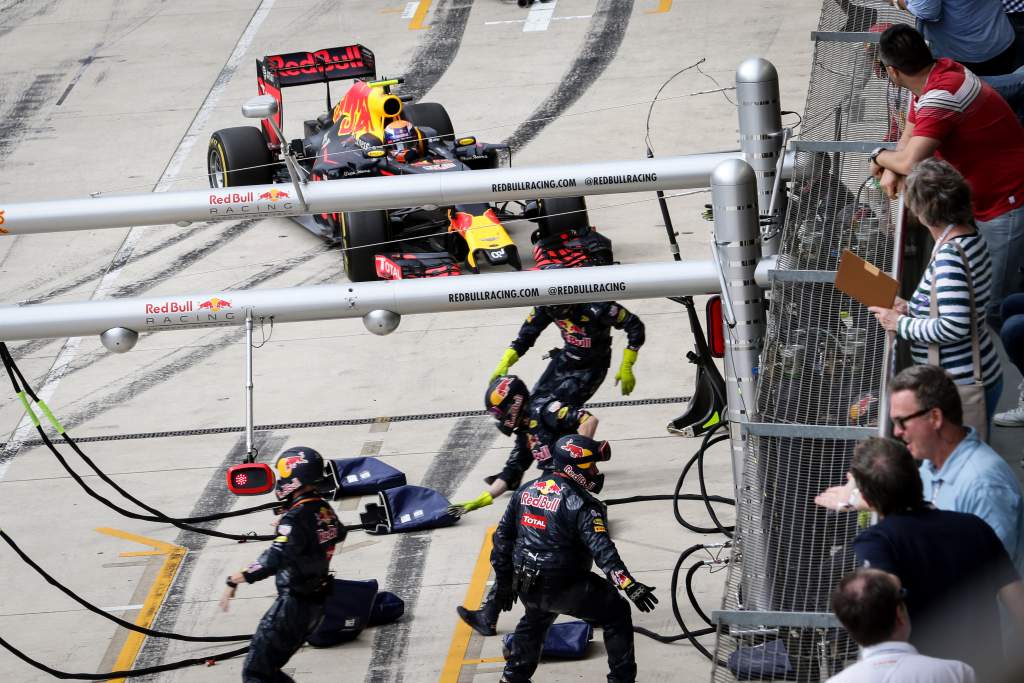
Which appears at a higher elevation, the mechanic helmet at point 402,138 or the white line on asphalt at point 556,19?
the mechanic helmet at point 402,138

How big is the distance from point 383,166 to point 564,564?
8041 millimetres

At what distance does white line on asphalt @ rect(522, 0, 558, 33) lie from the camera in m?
23.2

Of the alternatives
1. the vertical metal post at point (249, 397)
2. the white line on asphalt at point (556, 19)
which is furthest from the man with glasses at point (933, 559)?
the white line on asphalt at point (556, 19)

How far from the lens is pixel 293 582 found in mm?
7965

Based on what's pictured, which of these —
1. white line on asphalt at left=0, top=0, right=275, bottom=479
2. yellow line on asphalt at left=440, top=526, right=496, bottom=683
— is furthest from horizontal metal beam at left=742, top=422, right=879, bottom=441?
white line on asphalt at left=0, top=0, right=275, bottom=479

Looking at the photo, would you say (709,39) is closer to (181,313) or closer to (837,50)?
(837,50)

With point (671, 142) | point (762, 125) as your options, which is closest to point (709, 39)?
point (671, 142)

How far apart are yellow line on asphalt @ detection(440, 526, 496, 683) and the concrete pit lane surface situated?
18mm

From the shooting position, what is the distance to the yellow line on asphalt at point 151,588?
9062 millimetres

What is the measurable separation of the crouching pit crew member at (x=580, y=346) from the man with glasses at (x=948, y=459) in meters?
5.25

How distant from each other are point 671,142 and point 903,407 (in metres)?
13.6

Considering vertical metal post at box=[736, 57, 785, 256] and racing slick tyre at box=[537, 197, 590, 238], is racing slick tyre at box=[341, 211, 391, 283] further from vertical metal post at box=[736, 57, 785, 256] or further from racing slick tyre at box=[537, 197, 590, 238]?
vertical metal post at box=[736, 57, 785, 256]

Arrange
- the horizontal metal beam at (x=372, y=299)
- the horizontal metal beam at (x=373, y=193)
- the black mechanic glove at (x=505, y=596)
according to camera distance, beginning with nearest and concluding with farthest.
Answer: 1. the horizontal metal beam at (x=372, y=299)
2. the horizontal metal beam at (x=373, y=193)
3. the black mechanic glove at (x=505, y=596)

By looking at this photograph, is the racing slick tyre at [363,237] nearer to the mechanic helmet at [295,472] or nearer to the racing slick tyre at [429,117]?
the racing slick tyre at [429,117]
